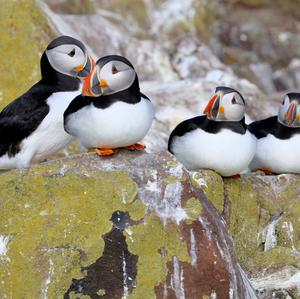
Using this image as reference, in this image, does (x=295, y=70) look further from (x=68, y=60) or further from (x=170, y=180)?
(x=170, y=180)

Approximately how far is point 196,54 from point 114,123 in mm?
8695

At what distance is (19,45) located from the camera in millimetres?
10383

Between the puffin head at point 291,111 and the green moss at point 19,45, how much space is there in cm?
306

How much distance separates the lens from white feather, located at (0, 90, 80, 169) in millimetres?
8008

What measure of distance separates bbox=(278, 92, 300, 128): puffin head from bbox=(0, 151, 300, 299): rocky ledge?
2.14 metres

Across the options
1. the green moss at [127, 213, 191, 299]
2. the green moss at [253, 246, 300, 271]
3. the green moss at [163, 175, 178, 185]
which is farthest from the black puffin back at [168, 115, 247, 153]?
the green moss at [127, 213, 191, 299]

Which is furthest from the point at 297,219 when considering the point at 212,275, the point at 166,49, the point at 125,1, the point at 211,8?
the point at 211,8

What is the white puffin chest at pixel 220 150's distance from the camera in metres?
7.68

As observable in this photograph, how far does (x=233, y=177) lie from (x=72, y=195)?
204cm

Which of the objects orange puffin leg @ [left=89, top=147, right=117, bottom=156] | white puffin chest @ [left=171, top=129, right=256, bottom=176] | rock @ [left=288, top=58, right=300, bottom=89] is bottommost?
rock @ [left=288, top=58, right=300, bottom=89]

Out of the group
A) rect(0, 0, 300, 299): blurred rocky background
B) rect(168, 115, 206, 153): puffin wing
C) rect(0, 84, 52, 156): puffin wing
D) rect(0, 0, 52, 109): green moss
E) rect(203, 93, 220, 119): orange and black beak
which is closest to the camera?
rect(203, 93, 220, 119): orange and black beak

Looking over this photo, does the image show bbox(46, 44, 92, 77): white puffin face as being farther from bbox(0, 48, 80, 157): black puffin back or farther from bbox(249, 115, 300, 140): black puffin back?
bbox(249, 115, 300, 140): black puffin back

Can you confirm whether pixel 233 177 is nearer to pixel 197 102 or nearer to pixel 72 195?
pixel 72 195

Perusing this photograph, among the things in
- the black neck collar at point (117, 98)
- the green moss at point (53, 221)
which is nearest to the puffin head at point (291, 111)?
the black neck collar at point (117, 98)
